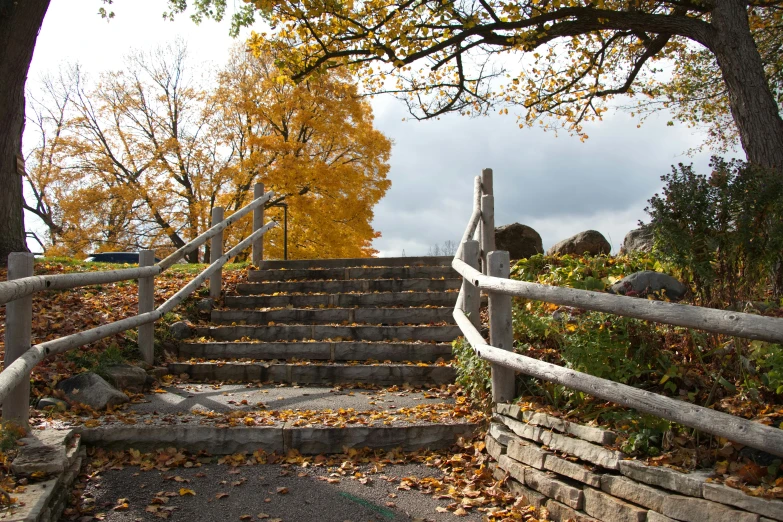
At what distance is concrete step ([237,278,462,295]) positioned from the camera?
8.67 m

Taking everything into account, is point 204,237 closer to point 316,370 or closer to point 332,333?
point 332,333

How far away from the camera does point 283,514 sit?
12.4ft

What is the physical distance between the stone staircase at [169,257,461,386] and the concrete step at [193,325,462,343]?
12mm

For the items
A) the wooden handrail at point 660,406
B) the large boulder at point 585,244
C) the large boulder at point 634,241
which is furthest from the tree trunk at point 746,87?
the wooden handrail at point 660,406

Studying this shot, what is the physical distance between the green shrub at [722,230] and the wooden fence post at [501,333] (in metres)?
1.36

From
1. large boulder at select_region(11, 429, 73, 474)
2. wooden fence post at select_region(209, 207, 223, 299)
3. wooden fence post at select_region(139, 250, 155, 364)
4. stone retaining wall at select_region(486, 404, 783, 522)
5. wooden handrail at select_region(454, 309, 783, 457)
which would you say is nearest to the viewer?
wooden handrail at select_region(454, 309, 783, 457)

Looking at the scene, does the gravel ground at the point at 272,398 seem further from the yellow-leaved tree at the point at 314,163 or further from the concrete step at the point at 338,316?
the yellow-leaved tree at the point at 314,163

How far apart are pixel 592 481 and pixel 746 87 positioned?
636 cm

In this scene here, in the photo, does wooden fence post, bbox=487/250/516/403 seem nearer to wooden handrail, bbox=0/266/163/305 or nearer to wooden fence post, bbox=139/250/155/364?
wooden handrail, bbox=0/266/163/305

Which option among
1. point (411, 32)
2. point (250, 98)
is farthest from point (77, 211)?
point (411, 32)

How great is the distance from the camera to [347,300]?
8539 mm

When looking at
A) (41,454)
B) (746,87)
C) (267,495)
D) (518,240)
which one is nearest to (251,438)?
(267,495)

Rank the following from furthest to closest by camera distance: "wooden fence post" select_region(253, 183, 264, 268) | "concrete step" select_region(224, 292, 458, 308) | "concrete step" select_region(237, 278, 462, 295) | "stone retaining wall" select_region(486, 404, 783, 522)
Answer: "wooden fence post" select_region(253, 183, 264, 268) < "concrete step" select_region(237, 278, 462, 295) < "concrete step" select_region(224, 292, 458, 308) < "stone retaining wall" select_region(486, 404, 783, 522)

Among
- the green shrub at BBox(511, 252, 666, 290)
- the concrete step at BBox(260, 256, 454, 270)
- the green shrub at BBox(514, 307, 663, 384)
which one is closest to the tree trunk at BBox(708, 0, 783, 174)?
the green shrub at BBox(511, 252, 666, 290)
